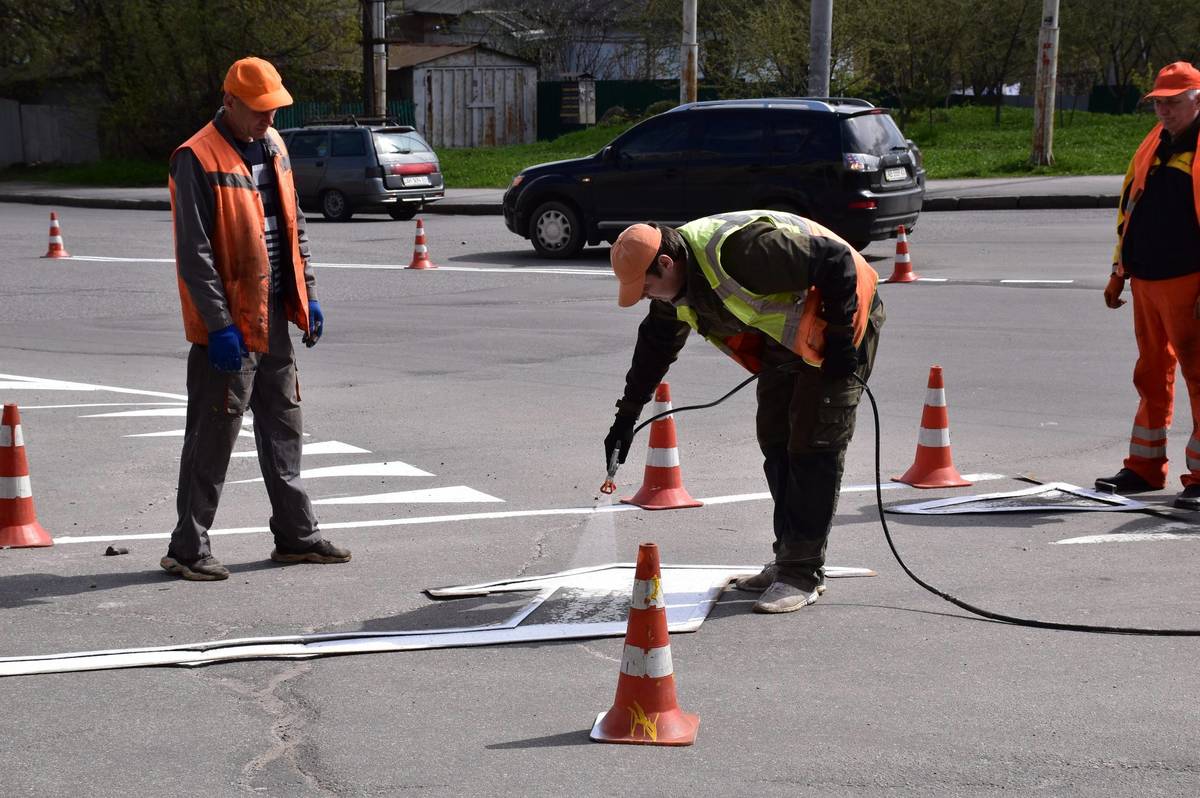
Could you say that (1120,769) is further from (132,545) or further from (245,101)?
(132,545)

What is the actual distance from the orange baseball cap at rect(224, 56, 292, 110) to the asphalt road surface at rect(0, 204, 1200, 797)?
73.2 inches

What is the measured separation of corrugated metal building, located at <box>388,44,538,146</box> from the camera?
162ft

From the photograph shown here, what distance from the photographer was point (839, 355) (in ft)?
17.4

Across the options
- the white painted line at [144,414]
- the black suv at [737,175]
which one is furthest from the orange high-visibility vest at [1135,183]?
the black suv at [737,175]

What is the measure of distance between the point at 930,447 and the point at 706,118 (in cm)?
1141

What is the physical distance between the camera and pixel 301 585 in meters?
6.03

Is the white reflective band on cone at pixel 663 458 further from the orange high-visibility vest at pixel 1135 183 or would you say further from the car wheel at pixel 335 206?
the car wheel at pixel 335 206

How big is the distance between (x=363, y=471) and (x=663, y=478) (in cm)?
179

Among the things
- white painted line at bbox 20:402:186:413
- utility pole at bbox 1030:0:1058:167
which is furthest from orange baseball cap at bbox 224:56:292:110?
utility pole at bbox 1030:0:1058:167

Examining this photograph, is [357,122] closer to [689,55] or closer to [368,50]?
[368,50]

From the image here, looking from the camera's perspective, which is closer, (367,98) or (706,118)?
(706,118)

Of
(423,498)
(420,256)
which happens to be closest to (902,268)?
(420,256)

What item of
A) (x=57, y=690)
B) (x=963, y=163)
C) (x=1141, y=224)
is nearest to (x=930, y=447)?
(x=1141, y=224)

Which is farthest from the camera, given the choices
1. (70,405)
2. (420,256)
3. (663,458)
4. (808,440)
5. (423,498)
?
(420,256)
